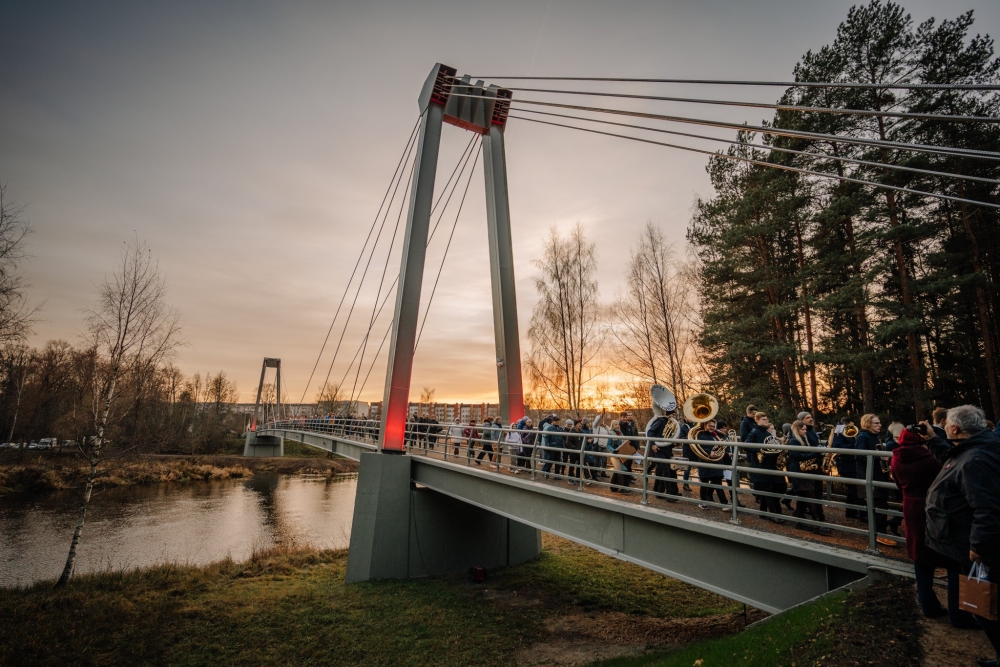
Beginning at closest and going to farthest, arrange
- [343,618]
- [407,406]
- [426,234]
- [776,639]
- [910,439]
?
1. [910,439]
2. [776,639]
3. [343,618]
4. [407,406]
5. [426,234]

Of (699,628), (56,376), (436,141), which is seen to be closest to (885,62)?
(436,141)

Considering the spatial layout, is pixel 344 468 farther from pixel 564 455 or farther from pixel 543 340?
pixel 564 455

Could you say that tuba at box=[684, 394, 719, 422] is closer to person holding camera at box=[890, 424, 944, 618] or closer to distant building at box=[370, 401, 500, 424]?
person holding camera at box=[890, 424, 944, 618]

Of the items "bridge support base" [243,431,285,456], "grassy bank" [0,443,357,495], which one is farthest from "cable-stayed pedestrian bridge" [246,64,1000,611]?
"bridge support base" [243,431,285,456]

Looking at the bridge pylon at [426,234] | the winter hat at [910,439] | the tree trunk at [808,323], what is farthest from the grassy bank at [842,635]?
the tree trunk at [808,323]

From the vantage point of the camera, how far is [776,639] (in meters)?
4.28

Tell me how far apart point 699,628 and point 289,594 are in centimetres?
960

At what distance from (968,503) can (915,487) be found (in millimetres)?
659

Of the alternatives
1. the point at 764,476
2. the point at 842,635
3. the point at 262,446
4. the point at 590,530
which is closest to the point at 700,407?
the point at 764,476

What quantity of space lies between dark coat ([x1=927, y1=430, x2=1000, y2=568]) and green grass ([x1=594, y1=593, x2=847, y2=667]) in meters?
1.10

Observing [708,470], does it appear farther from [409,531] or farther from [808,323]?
[808,323]

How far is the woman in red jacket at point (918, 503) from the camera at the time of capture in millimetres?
3668

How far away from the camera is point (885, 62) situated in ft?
54.2

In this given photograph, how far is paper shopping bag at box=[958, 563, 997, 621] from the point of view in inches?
119
